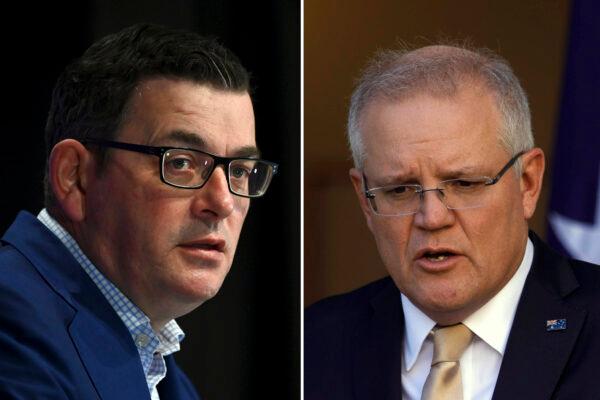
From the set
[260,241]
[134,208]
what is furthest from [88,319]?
[260,241]

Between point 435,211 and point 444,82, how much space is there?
14.5 inches

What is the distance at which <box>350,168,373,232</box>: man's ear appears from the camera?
3098 mm

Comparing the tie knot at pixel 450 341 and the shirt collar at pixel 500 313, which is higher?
the shirt collar at pixel 500 313

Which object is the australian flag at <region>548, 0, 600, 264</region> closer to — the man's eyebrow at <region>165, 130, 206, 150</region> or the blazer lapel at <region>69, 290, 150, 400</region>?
the man's eyebrow at <region>165, 130, 206, 150</region>

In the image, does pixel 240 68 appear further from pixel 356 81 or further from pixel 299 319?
pixel 299 319

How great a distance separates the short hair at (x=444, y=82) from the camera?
2.95m

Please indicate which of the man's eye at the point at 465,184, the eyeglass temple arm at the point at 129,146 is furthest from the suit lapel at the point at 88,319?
the man's eye at the point at 465,184

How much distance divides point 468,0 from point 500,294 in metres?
0.88

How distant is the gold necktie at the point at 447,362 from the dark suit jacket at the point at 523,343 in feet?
0.36

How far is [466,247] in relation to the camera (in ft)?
9.59

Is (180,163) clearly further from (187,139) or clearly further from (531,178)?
(531,178)

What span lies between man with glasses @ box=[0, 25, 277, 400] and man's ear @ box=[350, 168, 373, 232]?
0.93 ft

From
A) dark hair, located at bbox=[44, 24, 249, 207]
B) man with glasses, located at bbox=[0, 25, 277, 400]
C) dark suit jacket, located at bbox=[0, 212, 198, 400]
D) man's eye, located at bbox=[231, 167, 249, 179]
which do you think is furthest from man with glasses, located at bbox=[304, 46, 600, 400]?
dark suit jacket, located at bbox=[0, 212, 198, 400]

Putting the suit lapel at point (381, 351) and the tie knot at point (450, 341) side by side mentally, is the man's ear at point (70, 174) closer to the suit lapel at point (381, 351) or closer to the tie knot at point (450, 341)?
the suit lapel at point (381, 351)
